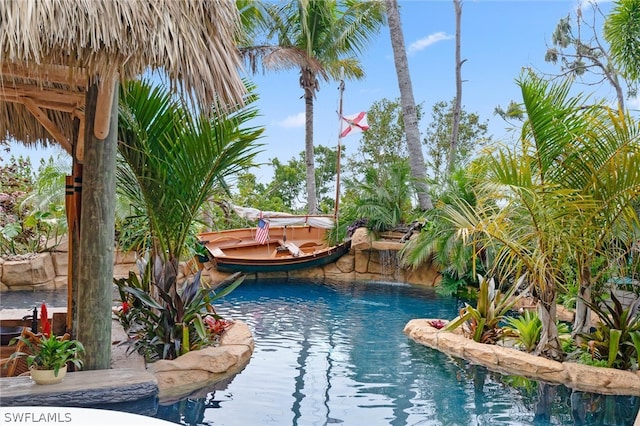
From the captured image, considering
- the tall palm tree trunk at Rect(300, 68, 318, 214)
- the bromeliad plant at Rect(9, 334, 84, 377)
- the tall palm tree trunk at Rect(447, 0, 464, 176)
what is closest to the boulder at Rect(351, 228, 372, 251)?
the tall palm tree trunk at Rect(300, 68, 318, 214)

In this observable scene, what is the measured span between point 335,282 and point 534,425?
793 centimetres

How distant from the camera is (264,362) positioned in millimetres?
5180

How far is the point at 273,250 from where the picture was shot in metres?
13.5

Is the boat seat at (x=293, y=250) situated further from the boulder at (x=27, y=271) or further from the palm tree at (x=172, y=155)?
the palm tree at (x=172, y=155)

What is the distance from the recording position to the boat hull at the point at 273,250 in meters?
11.4

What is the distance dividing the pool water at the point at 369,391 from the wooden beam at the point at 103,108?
203 centimetres

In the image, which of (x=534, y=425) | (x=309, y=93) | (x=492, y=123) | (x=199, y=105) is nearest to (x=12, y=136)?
(x=199, y=105)

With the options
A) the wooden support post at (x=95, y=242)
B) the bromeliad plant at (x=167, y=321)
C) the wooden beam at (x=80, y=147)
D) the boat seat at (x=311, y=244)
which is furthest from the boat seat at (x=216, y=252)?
the wooden support post at (x=95, y=242)

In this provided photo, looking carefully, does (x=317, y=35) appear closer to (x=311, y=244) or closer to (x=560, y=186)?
(x=311, y=244)

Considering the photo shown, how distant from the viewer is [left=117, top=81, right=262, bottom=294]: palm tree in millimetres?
4766

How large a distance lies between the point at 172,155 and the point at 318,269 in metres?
7.93

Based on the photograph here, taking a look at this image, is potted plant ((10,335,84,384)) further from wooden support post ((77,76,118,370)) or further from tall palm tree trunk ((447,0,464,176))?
tall palm tree trunk ((447,0,464,176))

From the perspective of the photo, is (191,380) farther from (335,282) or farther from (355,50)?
(355,50)

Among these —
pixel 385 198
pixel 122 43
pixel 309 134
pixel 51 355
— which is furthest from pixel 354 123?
pixel 51 355
